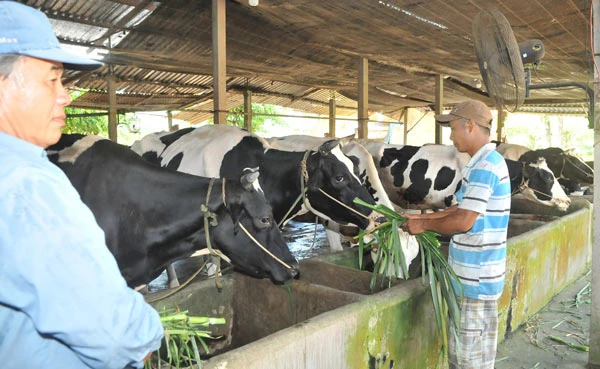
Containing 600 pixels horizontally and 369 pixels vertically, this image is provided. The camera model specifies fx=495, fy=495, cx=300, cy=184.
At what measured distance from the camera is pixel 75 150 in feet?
11.6

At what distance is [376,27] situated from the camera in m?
8.39

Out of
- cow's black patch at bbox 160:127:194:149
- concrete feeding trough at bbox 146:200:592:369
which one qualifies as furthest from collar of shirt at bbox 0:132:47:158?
cow's black patch at bbox 160:127:194:149

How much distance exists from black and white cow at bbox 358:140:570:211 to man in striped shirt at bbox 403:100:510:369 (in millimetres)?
4583

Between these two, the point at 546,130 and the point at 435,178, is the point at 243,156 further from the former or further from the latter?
the point at 546,130

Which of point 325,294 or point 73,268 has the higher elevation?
point 73,268

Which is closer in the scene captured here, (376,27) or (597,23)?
(597,23)

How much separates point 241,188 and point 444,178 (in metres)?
5.36

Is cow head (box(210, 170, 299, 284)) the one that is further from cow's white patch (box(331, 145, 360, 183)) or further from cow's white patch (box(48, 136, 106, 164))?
cow's white patch (box(331, 145, 360, 183))

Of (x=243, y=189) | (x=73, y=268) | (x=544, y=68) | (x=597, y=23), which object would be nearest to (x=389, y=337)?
(x=243, y=189)

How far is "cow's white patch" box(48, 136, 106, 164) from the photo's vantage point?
3.50 m

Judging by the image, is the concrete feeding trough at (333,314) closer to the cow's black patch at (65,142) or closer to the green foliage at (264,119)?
the cow's black patch at (65,142)

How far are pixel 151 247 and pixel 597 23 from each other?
3893 millimetres

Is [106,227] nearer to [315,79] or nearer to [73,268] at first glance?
[73,268]

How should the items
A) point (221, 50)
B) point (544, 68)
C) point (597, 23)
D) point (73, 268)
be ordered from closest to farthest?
point (73, 268) → point (597, 23) → point (221, 50) → point (544, 68)
